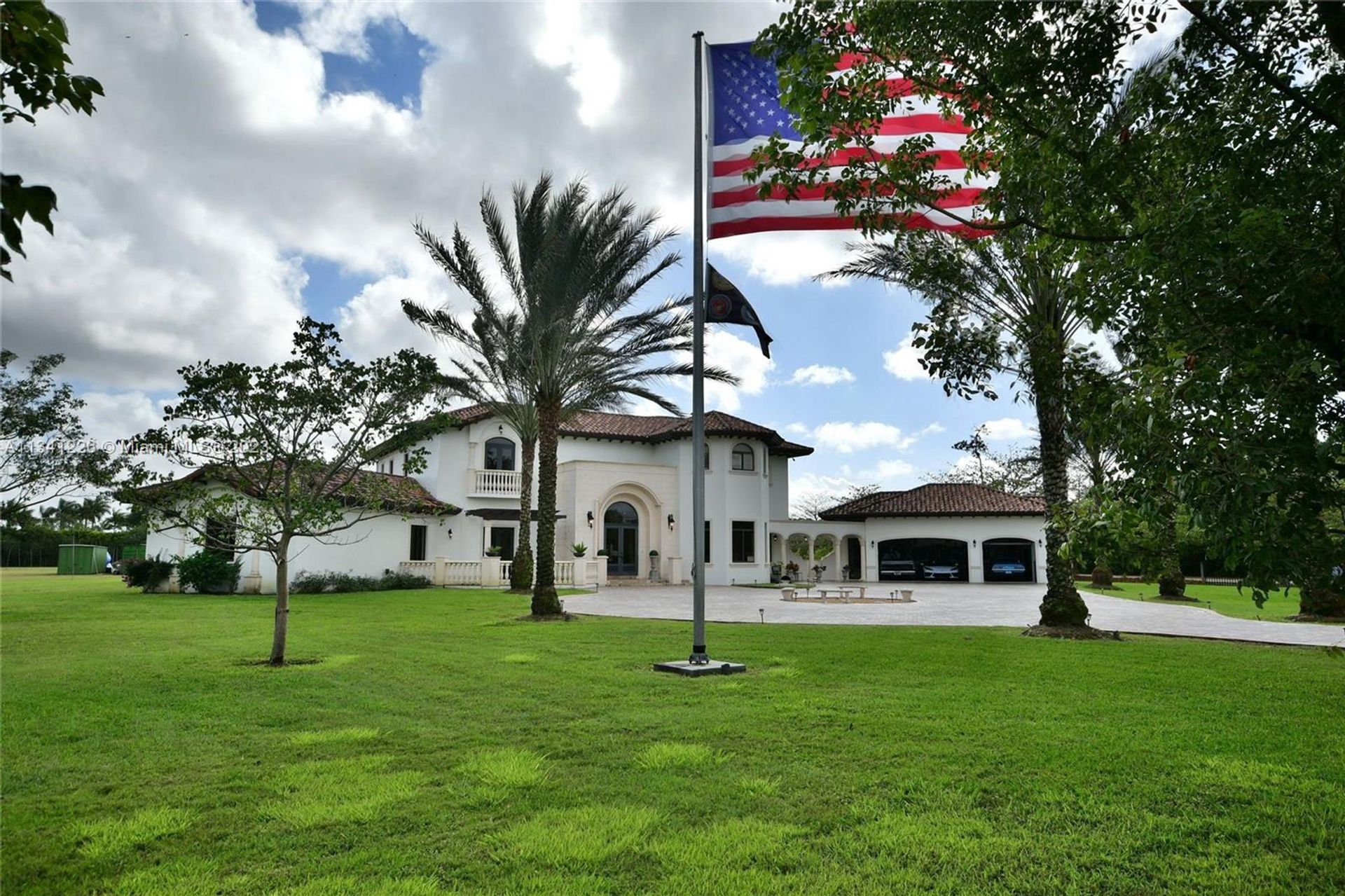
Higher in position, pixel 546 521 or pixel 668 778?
pixel 546 521

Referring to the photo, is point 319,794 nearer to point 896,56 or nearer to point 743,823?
point 743,823

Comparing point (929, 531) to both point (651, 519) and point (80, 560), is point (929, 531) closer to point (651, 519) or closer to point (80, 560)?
point (651, 519)

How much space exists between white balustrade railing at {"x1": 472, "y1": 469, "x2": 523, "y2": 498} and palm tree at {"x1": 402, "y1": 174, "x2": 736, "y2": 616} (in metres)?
12.9

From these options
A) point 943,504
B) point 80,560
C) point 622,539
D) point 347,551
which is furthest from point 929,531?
point 80,560

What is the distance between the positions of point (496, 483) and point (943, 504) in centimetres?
2151

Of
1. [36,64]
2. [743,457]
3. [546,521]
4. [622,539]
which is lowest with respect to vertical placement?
[622,539]

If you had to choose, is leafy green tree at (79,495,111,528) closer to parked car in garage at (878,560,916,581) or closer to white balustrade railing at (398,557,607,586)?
white balustrade railing at (398,557,607,586)

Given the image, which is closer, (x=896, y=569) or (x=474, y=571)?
(x=474, y=571)

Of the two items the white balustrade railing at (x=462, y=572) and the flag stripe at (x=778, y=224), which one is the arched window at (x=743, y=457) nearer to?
the white balustrade railing at (x=462, y=572)

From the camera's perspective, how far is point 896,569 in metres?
41.6

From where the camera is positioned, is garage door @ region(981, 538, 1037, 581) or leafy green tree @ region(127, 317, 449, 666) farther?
garage door @ region(981, 538, 1037, 581)

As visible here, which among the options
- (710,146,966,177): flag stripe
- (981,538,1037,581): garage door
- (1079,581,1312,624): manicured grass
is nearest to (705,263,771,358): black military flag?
(710,146,966,177): flag stripe

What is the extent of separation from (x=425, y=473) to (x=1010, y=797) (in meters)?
31.4

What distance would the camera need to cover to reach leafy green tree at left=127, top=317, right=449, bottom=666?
10.7 metres
